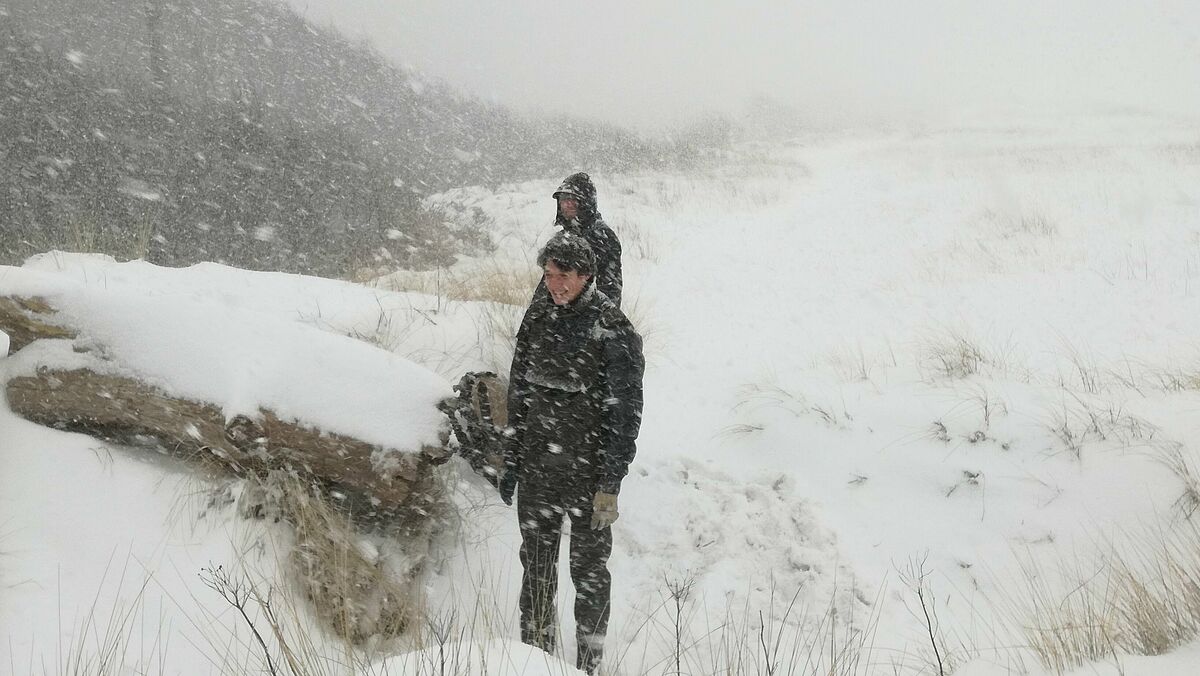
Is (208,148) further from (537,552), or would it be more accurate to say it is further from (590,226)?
(537,552)

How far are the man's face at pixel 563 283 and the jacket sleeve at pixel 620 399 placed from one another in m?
0.24

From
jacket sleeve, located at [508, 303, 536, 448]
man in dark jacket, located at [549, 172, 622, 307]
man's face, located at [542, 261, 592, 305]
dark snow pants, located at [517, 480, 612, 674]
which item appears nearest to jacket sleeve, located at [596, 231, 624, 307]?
man in dark jacket, located at [549, 172, 622, 307]

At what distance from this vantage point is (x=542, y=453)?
303 centimetres

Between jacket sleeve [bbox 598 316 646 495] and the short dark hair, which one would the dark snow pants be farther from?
the short dark hair

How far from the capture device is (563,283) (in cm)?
285

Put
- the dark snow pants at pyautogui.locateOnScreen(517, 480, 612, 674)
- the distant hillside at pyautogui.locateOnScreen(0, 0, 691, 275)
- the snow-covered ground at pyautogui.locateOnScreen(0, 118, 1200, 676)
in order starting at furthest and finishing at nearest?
the distant hillside at pyautogui.locateOnScreen(0, 0, 691, 275)
the dark snow pants at pyautogui.locateOnScreen(517, 480, 612, 674)
the snow-covered ground at pyautogui.locateOnScreen(0, 118, 1200, 676)

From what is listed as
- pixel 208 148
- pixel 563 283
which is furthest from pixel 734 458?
pixel 208 148

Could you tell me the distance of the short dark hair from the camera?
2787mm

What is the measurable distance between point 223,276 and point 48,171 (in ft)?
19.3

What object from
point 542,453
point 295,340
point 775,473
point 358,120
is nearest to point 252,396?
point 295,340

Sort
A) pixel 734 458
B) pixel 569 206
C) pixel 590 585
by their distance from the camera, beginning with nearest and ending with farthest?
pixel 590 585 → pixel 569 206 → pixel 734 458

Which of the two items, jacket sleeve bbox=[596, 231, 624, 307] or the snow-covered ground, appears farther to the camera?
jacket sleeve bbox=[596, 231, 624, 307]

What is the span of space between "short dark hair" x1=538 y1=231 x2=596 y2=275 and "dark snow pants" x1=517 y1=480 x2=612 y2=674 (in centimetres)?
103

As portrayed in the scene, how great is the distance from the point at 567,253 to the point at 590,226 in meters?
1.96
